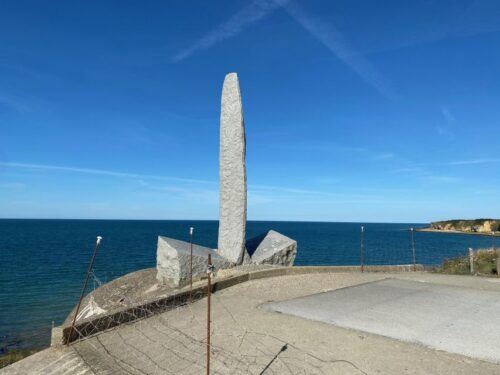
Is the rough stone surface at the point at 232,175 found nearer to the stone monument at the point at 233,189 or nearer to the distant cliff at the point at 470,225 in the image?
the stone monument at the point at 233,189

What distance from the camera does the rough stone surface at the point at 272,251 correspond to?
14.7 m

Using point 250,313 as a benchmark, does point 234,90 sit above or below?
above

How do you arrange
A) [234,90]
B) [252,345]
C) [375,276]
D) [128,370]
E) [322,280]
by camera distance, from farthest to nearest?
[234,90], [375,276], [322,280], [252,345], [128,370]

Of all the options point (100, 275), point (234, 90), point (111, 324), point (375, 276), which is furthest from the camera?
point (100, 275)

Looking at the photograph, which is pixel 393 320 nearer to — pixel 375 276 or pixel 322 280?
pixel 322 280

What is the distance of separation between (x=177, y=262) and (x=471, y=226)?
11039cm

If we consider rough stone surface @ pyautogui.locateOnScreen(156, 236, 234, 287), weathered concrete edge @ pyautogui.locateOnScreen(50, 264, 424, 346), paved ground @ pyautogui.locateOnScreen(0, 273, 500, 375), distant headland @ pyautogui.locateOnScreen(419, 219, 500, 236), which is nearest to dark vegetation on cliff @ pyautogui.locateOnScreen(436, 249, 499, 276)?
weathered concrete edge @ pyautogui.locateOnScreen(50, 264, 424, 346)

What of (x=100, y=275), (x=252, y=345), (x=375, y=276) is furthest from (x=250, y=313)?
(x=100, y=275)

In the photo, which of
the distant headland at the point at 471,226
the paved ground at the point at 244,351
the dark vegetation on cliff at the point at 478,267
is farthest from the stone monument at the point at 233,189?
the distant headland at the point at 471,226

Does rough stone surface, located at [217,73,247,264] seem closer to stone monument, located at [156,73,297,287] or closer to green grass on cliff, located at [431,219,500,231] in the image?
stone monument, located at [156,73,297,287]

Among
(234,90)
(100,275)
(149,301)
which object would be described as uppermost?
(234,90)

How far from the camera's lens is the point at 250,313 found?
24.9 feet

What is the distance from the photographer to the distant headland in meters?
88.3

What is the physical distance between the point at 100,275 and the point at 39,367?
18.8 m
